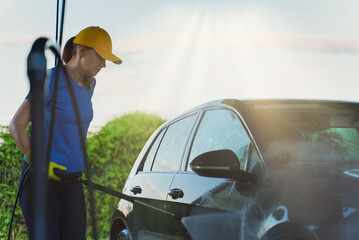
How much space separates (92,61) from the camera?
A: 328 centimetres

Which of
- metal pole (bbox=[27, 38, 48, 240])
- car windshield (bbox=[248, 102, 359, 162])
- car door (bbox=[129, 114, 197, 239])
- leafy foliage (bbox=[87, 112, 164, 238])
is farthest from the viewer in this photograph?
leafy foliage (bbox=[87, 112, 164, 238])

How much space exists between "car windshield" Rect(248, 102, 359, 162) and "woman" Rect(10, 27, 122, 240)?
1024 millimetres

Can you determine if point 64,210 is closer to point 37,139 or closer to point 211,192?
point 211,192

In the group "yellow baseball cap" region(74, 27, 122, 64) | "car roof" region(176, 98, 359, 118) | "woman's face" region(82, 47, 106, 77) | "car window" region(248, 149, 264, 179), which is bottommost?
"car window" region(248, 149, 264, 179)

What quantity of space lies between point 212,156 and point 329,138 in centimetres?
84

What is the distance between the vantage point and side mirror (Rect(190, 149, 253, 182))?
2.84 m

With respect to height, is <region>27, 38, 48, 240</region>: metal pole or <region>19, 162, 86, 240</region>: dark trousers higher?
<region>27, 38, 48, 240</region>: metal pole

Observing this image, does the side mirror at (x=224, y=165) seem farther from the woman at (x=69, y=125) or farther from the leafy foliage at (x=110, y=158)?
the leafy foliage at (x=110, y=158)

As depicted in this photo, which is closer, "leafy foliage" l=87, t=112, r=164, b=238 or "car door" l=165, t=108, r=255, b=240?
"car door" l=165, t=108, r=255, b=240

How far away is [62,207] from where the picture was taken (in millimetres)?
3580

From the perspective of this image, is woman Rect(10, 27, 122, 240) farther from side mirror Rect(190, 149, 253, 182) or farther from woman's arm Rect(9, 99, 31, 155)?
side mirror Rect(190, 149, 253, 182)

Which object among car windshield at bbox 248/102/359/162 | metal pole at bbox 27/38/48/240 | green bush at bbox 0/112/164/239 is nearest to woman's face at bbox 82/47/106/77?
car windshield at bbox 248/102/359/162

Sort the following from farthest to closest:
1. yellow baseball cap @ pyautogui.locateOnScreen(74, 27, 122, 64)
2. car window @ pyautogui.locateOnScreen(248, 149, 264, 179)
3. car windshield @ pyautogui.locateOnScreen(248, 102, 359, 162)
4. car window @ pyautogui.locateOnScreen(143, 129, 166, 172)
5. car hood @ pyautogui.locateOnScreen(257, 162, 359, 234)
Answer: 1. car window @ pyautogui.locateOnScreen(143, 129, 166, 172)
2. yellow baseball cap @ pyautogui.locateOnScreen(74, 27, 122, 64)
3. car windshield @ pyautogui.locateOnScreen(248, 102, 359, 162)
4. car window @ pyautogui.locateOnScreen(248, 149, 264, 179)
5. car hood @ pyautogui.locateOnScreen(257, 162, 359, 234)

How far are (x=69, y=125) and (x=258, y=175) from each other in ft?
4.23
